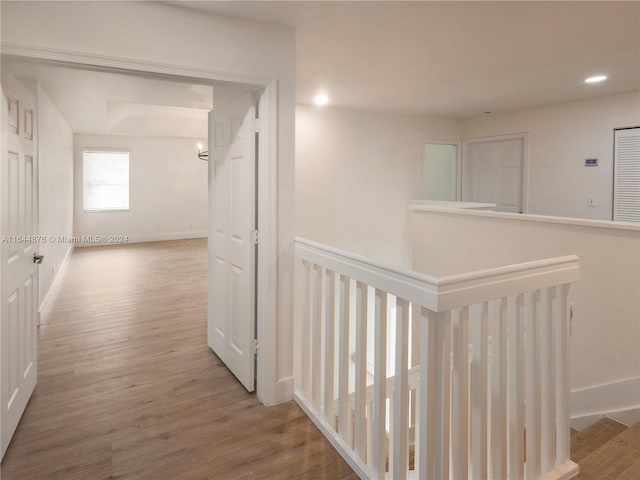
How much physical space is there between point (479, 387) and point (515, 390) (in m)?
0.30

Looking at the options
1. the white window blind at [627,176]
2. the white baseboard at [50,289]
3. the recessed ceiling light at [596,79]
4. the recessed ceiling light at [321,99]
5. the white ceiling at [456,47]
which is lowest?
the white baseboard at [50,289]

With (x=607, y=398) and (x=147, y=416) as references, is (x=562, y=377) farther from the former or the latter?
(x=147, y=416)

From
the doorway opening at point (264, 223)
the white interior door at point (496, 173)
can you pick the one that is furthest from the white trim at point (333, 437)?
the white interior door at point (496, 173)

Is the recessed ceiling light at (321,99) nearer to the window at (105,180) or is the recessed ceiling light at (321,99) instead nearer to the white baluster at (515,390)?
the white baluster at (515,390)

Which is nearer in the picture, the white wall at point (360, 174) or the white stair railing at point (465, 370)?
the white stair railing at point (465, 370)

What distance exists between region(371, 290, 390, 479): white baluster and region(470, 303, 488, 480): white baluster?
0.37 m

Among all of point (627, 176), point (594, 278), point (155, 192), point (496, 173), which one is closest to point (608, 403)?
Result: point (594, 278)

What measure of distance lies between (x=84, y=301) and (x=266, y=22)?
382 centimetres

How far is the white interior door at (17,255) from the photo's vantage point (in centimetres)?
200

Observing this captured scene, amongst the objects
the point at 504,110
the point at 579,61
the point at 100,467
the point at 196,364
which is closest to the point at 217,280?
the point at 196,364

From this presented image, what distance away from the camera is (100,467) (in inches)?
77.7

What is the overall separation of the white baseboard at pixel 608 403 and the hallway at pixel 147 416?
89.8 inches

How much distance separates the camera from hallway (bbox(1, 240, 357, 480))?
1985 mm

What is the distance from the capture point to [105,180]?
886cm
